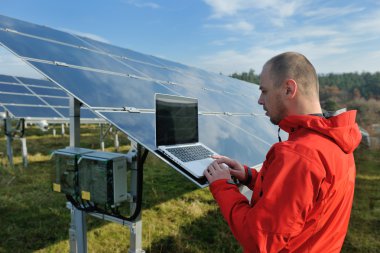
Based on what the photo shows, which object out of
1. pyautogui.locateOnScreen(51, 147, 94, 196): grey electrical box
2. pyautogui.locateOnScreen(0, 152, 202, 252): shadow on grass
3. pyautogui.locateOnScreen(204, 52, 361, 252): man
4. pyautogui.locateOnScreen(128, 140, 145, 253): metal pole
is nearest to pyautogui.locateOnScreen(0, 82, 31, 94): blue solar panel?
pyautogui.locateOnScreen(0, 152, 202, 252): shadow on grass

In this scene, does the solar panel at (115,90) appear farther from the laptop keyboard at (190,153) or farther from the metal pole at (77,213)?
the metal pole at (77,213)

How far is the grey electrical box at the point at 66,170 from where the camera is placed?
312 centimetres

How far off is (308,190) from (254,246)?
412mm

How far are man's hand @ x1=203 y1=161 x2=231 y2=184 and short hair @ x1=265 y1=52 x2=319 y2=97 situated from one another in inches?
26.4

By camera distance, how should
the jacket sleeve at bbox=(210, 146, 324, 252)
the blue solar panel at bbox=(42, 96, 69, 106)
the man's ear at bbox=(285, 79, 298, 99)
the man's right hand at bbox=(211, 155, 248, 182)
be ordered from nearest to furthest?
the jacket sleeve at bbox=(210, 146, 324, 252) → the man's ear at bbox=(285, 79, 298, 99) → the man's right hand at bbox=(211, 155, 248, 182) → the blue solar panel at bbox=(42, 96, 69, 106)

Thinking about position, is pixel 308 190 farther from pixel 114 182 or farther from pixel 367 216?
pixel 367 216

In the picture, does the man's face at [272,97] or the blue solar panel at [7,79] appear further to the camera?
the blue solar panel at [7,79]

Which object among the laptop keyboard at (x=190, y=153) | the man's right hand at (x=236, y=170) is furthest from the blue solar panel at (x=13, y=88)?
the man's right hand at (x=236, y=170)

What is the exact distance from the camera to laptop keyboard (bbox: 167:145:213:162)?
2680mm

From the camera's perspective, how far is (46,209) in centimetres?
667

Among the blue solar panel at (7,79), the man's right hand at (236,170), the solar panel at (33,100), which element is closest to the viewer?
the man's right hand at (236,170)

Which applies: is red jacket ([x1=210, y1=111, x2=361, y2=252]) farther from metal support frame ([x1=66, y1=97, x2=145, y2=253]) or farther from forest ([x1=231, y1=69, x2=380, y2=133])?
forest ([x1=231, y1=69, x2=380, y2=133])

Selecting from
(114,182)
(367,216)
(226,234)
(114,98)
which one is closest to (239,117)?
(226,234)

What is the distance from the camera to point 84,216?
138 inches
